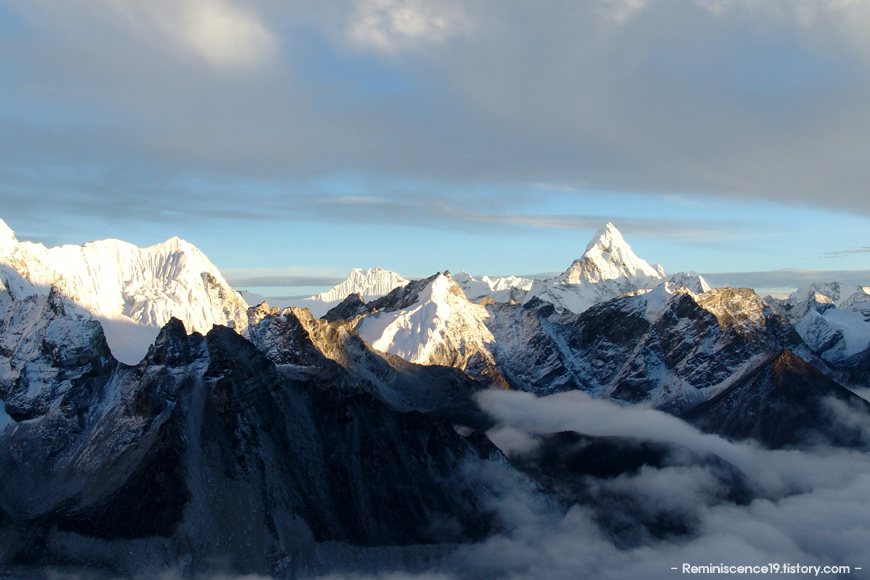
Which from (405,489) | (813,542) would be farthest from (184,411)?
(813,542)

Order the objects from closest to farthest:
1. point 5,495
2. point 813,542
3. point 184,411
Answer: point 5,495, point 184,411, point 813,542

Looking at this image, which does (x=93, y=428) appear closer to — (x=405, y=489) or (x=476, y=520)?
(x=405, y=489)

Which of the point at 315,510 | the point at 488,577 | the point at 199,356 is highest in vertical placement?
the point at 199,356

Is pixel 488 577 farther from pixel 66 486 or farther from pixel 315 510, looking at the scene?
pixel 66 486

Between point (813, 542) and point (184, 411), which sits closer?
point (184, 411)

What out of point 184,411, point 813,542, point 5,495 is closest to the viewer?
point 5,495

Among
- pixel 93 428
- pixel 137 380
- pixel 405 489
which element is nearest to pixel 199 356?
pixel 137 380

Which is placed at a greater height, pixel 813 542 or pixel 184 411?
pixel 184 411
